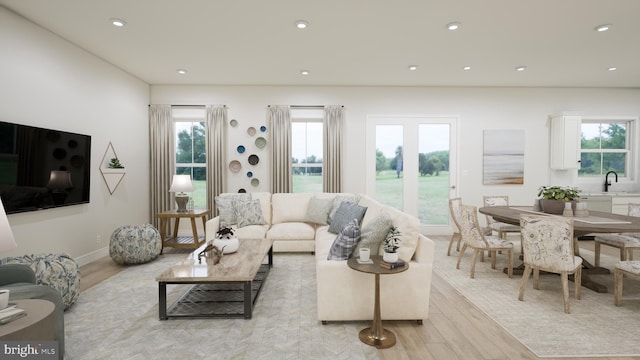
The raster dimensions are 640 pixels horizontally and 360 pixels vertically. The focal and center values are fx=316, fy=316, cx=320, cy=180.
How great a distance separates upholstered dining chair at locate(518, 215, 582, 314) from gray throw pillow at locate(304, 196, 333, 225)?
8.54ft

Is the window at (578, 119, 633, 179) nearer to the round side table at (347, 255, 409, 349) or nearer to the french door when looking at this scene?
the french door

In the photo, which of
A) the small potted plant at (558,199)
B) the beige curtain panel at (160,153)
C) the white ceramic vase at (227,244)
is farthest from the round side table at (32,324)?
the small potted plant at (558,199)

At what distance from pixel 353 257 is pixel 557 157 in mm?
5504

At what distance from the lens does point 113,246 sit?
13.7 ft

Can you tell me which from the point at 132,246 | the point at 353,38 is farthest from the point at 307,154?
the point at 132,246

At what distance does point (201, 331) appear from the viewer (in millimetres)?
2514

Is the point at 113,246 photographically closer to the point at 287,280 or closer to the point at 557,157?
the point at 287,280

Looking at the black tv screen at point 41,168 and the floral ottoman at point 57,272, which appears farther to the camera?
the black tv screen at point 41,168

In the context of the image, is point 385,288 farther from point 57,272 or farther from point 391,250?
point 57,272

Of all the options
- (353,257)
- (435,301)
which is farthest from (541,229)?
(353,257)

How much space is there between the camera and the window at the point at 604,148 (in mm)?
6277

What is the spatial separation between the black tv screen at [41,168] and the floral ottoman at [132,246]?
2.23ft

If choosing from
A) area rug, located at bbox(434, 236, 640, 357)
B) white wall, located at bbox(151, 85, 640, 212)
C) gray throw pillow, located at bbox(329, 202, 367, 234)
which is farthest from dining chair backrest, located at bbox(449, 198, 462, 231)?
gray throw pillow, located at bbox(329, 202, 367, 234)

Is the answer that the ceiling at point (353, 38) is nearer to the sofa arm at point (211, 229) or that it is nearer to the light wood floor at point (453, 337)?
the sofa arm at point (211, 229)
